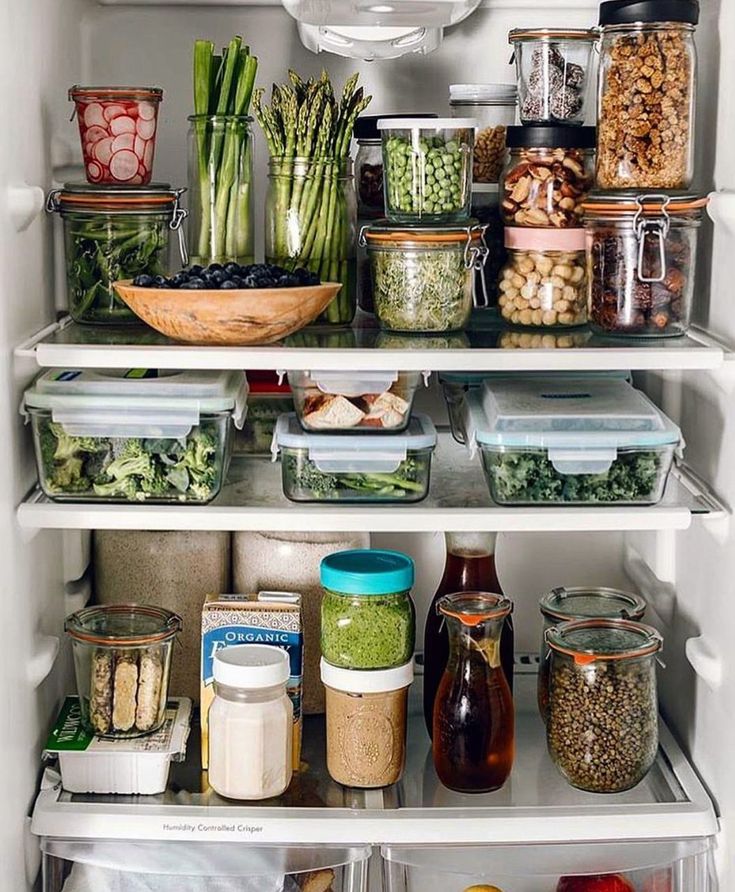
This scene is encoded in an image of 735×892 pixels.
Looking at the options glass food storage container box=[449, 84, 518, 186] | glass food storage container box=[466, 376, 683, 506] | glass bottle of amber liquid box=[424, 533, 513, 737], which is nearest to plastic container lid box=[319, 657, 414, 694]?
glass bottle of amber liquid box=[424, 533, 513, 737]

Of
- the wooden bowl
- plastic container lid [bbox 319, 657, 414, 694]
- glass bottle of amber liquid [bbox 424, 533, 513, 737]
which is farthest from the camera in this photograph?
glass bottle of amber liquid [bbox 424, 533, 513, 737]

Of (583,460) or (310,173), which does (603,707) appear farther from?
(310,173)

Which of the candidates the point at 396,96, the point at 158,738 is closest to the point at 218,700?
the point at 158,738

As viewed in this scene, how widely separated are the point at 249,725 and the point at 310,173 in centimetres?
63

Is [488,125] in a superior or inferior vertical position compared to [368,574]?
superior

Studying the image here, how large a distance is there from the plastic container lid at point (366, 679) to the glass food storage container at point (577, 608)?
0.18 metres

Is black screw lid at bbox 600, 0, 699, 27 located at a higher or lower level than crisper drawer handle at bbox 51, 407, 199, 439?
higher

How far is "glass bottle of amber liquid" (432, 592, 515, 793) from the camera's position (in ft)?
4.84

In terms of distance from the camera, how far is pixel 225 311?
1385 mm

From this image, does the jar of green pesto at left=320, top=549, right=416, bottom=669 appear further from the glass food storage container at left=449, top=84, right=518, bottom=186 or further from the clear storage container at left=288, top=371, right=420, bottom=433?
the glass food storage container at left=449, top=84, right=518, bottom=186

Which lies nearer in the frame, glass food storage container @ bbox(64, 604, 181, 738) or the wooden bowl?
the wooden bowl

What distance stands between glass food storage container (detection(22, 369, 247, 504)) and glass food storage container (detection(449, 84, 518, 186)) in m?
0.45

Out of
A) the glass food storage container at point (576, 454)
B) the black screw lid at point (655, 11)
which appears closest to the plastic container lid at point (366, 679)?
the glass food storage container at point (576, 454)

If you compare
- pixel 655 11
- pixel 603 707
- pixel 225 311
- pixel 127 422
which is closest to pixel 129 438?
pixel 127 422
